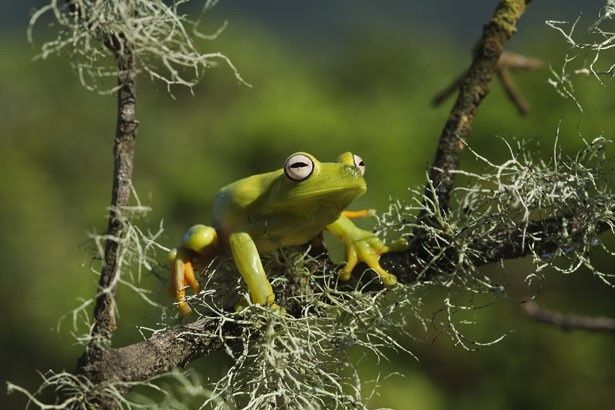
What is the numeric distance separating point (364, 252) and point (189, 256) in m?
0.19

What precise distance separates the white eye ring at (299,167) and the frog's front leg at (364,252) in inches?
3.9

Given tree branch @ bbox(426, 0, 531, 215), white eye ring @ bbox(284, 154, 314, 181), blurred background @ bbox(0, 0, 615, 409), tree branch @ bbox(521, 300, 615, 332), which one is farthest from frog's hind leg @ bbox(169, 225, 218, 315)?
blurred background @ bbox(0, 0, 615, 409)

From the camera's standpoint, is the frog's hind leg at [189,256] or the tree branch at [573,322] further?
the tree branch at [573,322]

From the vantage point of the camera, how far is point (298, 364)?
1047mm

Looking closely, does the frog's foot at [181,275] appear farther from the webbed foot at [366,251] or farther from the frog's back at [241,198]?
the webbed foot at [366,251]

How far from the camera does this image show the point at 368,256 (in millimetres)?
1070

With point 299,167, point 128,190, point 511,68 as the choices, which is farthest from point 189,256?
point 511,68

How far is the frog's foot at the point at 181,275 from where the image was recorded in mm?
1055

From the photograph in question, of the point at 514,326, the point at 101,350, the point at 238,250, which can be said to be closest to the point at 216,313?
the point at 238,250

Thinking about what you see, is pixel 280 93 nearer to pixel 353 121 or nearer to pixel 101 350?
pixel 353 121

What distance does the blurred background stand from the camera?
346 cm

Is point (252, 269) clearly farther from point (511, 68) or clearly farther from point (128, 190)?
point (511, 68)

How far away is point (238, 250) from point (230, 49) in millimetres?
4761

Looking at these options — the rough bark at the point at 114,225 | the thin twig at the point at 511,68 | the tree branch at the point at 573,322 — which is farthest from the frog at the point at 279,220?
the tree branch at the point at 573,322
